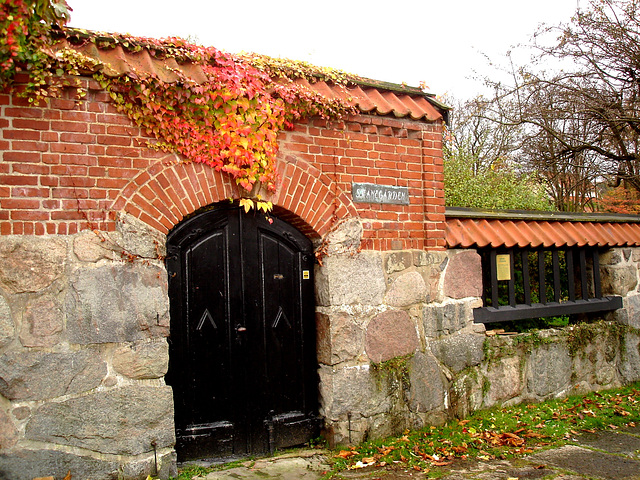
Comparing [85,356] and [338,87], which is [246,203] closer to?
[338,87]

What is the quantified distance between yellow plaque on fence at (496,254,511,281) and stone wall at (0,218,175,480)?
364cm

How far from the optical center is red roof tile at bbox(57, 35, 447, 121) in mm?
3705

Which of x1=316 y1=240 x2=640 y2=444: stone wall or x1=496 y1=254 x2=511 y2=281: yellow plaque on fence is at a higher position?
x1=496 y1=254 x2=511 y2=281: yellow plaque on fence

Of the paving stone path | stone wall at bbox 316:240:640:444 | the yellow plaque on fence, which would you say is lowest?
the paving stone path

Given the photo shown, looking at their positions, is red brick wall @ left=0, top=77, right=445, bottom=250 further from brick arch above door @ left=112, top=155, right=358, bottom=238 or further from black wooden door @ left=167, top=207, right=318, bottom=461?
black wooden door @ left=167, top=207, right=318, bottom=461

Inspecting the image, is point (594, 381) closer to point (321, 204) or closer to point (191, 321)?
point (321, 204)

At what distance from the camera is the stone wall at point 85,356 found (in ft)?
11.2

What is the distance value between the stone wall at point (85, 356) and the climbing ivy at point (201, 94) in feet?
2.63

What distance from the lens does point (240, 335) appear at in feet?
14.3

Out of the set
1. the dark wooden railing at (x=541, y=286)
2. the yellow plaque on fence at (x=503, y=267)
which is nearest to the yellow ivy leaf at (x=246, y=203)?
the dark wooden railing at (x=541, y=286)

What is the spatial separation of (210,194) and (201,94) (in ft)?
2.51

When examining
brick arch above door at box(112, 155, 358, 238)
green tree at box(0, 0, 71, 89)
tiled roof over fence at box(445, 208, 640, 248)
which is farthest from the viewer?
tiled roof over fence at box(445, 208, 640, 248)

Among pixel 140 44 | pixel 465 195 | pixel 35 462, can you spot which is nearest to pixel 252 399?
pixel 35 462

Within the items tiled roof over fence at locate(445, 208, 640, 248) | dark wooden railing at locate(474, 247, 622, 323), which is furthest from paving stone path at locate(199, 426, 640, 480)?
tiled roof over fence at locate(445, 208, 640, 248)
